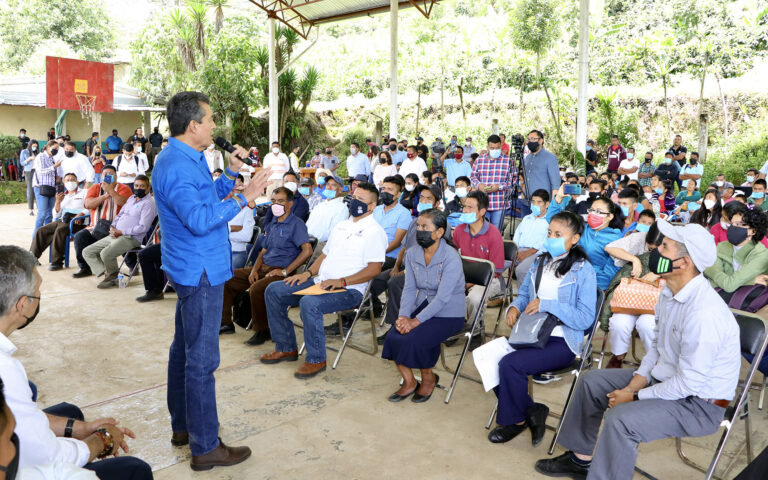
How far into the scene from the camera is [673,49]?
70.5 feet

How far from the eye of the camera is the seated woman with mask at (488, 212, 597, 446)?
3414mm

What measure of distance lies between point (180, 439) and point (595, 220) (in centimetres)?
349

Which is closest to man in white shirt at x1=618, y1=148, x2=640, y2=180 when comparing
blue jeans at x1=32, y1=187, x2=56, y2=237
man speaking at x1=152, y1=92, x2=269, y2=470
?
blue jeans at x1=32, y1=187, x2=56, y2=237

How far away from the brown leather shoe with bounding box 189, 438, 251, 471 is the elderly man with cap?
1784mm

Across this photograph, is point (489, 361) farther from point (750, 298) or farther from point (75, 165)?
point (75, 165)

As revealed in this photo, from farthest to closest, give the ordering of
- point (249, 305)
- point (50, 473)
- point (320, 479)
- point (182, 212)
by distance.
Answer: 1. point (249, 305)
2. point (320, 479)
3. point (182, 212)
4. point (50, 473)

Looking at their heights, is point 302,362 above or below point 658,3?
below

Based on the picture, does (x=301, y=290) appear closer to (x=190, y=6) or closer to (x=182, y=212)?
(x=182, y=212)

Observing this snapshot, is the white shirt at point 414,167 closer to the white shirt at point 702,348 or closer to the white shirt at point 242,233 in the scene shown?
the white shirt at point 242,233

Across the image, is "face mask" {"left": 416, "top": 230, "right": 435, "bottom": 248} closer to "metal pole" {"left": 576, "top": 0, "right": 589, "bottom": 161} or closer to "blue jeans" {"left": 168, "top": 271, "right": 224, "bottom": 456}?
"blue jeans" {"left": 168, "top": 271, "right": 224, "bottom": 456}

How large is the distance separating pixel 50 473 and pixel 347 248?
3.38 metres

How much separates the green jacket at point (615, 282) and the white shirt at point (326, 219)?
3.00 meters

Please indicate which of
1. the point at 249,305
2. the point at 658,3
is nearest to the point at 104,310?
the point at 249,305

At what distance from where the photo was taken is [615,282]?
456cm
